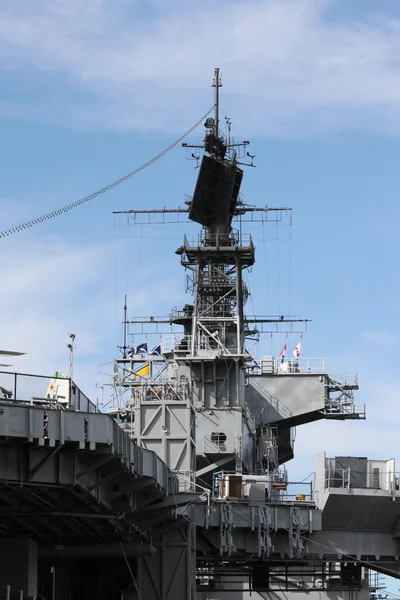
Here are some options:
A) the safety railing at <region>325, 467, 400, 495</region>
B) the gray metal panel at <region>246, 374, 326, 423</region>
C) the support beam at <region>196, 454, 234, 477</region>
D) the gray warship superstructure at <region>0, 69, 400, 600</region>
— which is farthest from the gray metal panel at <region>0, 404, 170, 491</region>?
the gray metal panel at <region>246, 374, 326, 423</region>

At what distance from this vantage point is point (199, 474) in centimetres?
5784

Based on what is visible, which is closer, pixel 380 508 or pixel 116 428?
pixel 116 428

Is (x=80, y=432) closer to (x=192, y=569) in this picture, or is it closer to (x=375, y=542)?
(x=192, y=569)

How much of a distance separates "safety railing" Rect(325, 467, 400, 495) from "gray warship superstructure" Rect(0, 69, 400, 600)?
0.08m

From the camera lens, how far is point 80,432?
99.2ft

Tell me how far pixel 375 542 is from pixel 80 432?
21506 mm

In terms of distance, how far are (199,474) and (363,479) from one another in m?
11.4

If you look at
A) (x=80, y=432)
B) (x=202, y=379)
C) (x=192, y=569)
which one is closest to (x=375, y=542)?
(x=192, y=569)

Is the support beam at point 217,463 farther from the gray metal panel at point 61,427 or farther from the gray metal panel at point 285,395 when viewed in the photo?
the gray metal panel at point 61,427

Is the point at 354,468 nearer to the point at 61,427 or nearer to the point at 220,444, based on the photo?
the point at 220,444

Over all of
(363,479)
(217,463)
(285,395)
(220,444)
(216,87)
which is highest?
(216,87)

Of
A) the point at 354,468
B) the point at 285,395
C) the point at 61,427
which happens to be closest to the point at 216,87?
the point at 285,395

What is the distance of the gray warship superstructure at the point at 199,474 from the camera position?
104 ft

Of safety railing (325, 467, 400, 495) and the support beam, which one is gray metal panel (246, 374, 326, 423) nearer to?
the support beam
